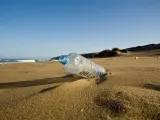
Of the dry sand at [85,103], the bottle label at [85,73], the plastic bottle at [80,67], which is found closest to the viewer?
the dry sand at [85,103]

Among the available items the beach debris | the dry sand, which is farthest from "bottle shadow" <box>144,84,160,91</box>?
the beach debris

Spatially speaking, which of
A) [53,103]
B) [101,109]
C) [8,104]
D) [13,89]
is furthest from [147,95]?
[13,89]

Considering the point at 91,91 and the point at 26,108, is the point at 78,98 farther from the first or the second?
the point at 26,108

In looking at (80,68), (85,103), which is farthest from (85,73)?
(85,103)

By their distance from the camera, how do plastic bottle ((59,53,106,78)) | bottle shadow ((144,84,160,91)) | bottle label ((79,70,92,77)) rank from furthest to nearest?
1. bottle label ((79,70,92,77))
2. plastic bottle ((59,53,106,78))
3. bottle shadow ((144,84,160,91))

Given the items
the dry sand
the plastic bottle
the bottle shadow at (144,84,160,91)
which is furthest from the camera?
the plastic bottle

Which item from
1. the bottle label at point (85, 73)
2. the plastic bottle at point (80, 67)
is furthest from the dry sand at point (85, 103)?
the bottle label at point (85, 73)

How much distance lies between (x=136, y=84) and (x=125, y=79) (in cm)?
29

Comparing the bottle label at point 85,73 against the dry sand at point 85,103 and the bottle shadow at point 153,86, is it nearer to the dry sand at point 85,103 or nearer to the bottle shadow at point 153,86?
the dry sand at point 85,103

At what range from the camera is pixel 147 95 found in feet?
8.48

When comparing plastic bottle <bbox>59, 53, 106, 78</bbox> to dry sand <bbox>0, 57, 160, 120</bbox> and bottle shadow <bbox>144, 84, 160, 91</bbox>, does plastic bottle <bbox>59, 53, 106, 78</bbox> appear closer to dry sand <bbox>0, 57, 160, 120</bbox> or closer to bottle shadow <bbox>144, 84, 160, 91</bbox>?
dry sand <bbox>0, 57, 160, 120</bbox>

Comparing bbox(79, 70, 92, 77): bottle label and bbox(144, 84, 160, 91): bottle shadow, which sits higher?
bbox(79, 70, 92, 77): bottle label

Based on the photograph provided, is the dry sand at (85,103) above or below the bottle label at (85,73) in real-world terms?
below

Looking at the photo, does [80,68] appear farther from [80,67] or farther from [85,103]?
[85,103]
